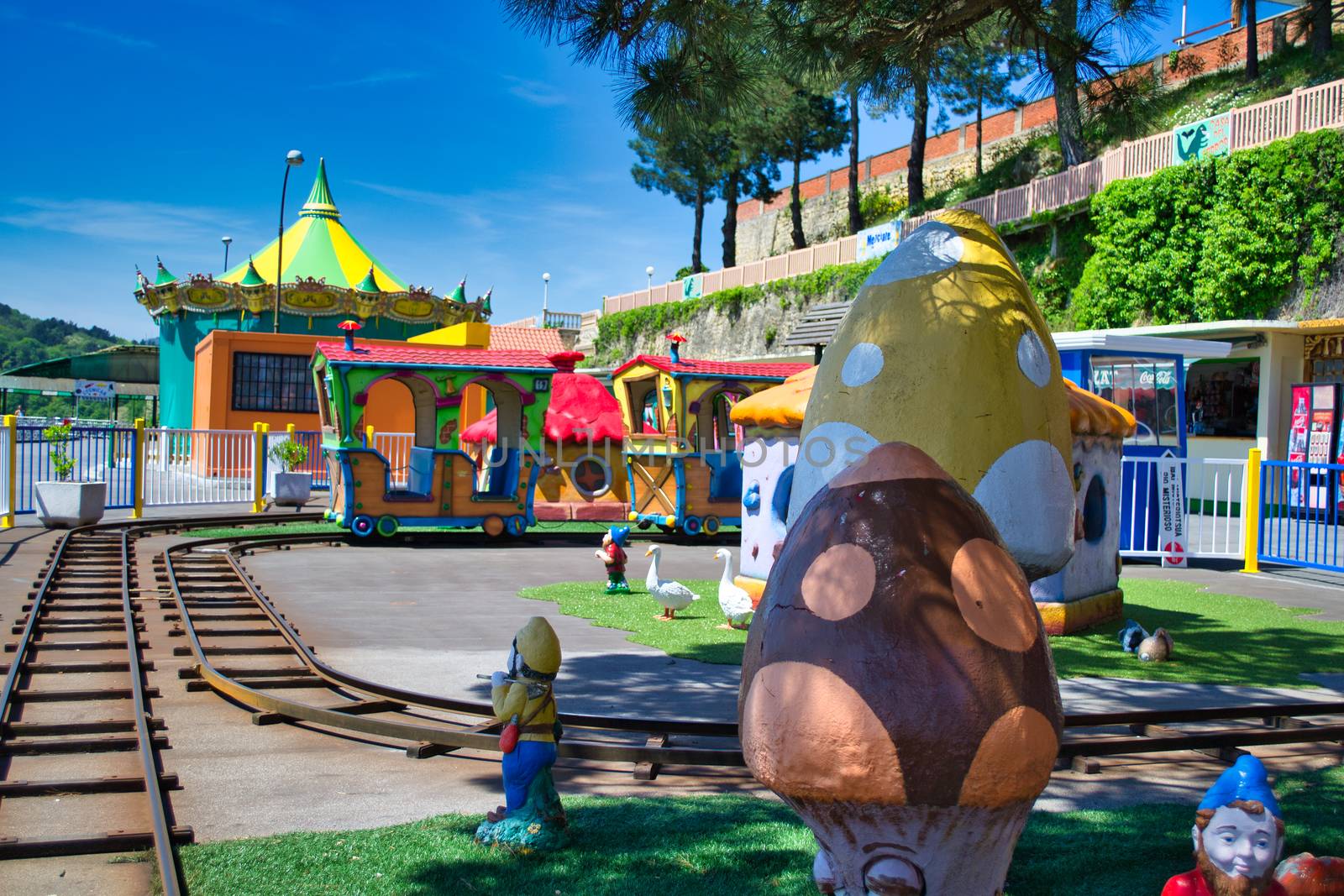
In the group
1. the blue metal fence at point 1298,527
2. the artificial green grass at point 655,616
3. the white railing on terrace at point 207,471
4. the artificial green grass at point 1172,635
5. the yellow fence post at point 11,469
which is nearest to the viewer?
the artificial green grass at point 1172,635

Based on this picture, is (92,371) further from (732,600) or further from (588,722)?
(588,722)

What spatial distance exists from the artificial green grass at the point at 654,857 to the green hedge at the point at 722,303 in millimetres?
22239

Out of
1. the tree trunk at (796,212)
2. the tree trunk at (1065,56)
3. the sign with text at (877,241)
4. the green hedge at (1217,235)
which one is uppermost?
the tree trunk at (796,212)

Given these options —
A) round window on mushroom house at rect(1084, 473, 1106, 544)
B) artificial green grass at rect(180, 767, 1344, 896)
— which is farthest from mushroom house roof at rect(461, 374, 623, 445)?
artificial green grass at rect(180, 767, 1344, 896)

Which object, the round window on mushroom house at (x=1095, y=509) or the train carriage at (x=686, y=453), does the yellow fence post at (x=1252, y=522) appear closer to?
the round window on mushroom house at (x=1095, y=509)

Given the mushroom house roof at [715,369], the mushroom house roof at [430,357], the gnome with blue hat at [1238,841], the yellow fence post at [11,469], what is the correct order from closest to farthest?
the gnome with blue hat at [1238,841] < the mushroom house roof at [430,357] < the yellow fence post at [11,469] < the mushroom house roof at [715,369]

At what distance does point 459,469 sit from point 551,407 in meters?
3.08

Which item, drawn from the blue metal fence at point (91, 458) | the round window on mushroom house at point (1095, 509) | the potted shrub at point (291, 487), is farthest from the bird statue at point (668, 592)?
the potted shrub at point (291, 487)

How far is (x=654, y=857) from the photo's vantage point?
423 centimetres

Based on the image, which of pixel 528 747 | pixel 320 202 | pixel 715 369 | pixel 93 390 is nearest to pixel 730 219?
pixel 320 202

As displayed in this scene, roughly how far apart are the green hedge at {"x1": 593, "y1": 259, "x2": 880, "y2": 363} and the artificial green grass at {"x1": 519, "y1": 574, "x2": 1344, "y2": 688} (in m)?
15.4

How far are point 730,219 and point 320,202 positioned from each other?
17.4 m

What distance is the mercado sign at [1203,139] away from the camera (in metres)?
21.9

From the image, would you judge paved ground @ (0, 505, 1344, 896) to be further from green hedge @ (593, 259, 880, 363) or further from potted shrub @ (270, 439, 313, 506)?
green hedge @ (593, 259, 880, 363)
